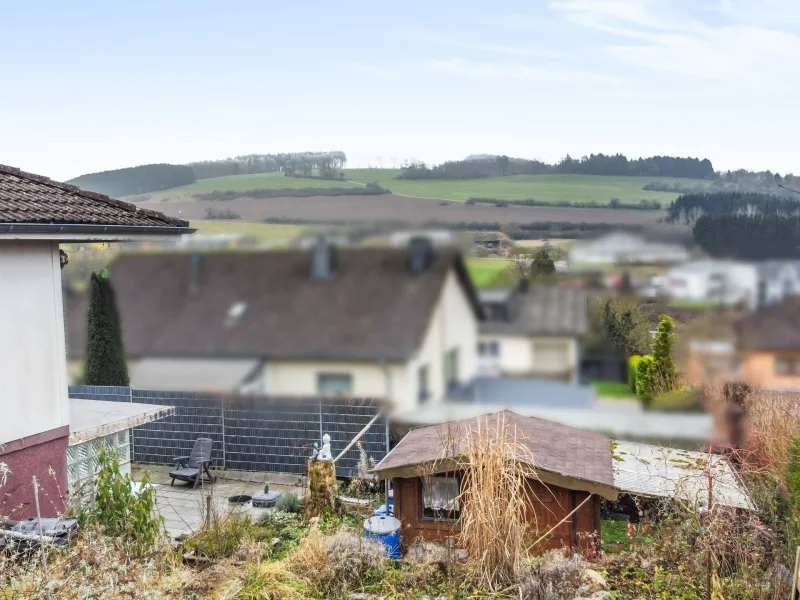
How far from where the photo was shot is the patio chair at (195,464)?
22.9 feet

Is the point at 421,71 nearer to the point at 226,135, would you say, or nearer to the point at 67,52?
the point at 226,135

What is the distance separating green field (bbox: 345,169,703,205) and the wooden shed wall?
2763 mm

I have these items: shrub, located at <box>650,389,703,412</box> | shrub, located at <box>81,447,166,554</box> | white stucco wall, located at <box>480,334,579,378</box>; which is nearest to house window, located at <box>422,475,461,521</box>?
shrub, located at <box>650,389,703,412</box>

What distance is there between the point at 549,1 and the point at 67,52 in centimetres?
201

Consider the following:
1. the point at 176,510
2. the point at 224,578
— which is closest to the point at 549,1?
the point at 224,578

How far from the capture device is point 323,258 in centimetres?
208

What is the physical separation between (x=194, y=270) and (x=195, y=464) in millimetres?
5630

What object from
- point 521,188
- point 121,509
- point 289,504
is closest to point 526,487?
point 289,504

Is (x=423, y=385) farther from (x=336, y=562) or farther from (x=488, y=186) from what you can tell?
(x=336, y=562)

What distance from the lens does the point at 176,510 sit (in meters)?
6.33

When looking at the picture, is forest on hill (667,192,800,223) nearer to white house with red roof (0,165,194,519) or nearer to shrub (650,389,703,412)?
shrub (650,389,703,412)

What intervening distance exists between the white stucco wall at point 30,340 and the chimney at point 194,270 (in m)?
1.83

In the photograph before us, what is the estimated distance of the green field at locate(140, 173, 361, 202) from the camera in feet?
7.84

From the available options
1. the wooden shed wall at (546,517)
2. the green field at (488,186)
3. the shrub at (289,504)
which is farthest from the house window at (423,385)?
the shrub at (289,504)
